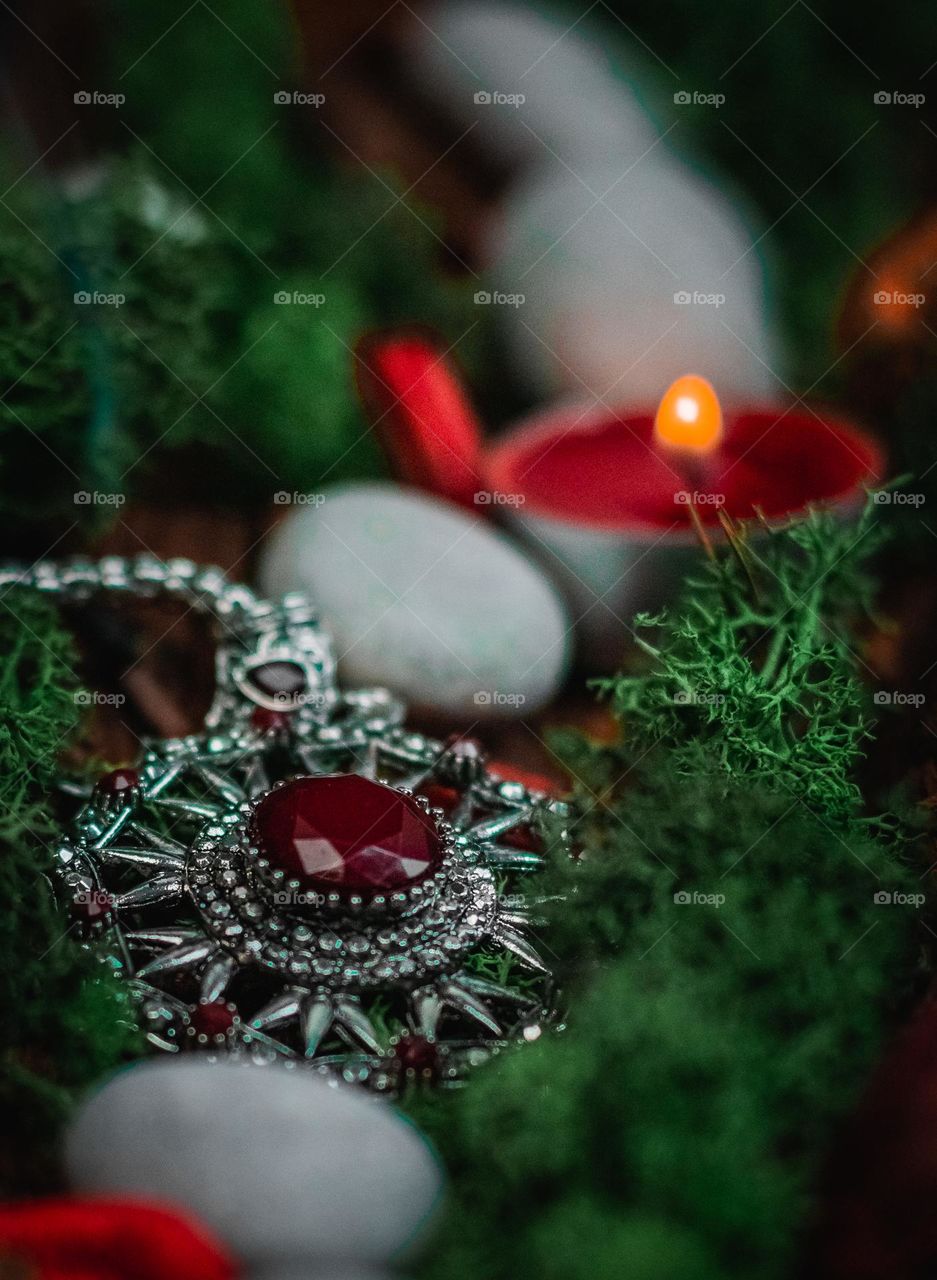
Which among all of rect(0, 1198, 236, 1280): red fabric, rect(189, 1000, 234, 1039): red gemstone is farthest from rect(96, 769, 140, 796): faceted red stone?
rect(0, 1198, 236, 1280): red fabric

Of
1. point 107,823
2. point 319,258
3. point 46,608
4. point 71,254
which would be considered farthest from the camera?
point 319,258

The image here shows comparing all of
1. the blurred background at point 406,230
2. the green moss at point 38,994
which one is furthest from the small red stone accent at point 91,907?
the blurred background at point 406,230

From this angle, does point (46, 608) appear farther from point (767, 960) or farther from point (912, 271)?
point (912, 271)

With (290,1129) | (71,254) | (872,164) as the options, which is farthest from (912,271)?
(290,1129)

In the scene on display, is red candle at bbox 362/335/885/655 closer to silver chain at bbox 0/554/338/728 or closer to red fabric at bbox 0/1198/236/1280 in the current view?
silver chain at bbox 0/554/338/728

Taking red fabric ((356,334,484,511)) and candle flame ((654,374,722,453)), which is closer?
candle flame ((654,374,722,453))

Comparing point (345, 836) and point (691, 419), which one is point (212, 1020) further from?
point (691, 419)

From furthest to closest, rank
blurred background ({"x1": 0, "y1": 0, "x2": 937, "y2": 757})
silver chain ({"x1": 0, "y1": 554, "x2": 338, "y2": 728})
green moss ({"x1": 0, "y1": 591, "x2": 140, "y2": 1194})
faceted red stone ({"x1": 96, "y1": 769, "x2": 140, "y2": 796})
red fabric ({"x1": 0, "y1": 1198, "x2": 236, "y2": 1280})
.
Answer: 1. blurred background ({"x1": 0, "y1": 0, "x2": 937, "y2": 757})
2. silver chain ({"x1": 0, "y1": 554, "x2": 338, "y2": 728})
3. faceted red stone ({"x1": 96, "y1": 769, "x2": 140, "y2": 796})
4. green moss ({"x1": 0, "y1": 591, "x2": 140, "y2": 1194})
5. red fabric ({"x1": 0, "y1": 1198, "x2": 236, "y2": 1280})
